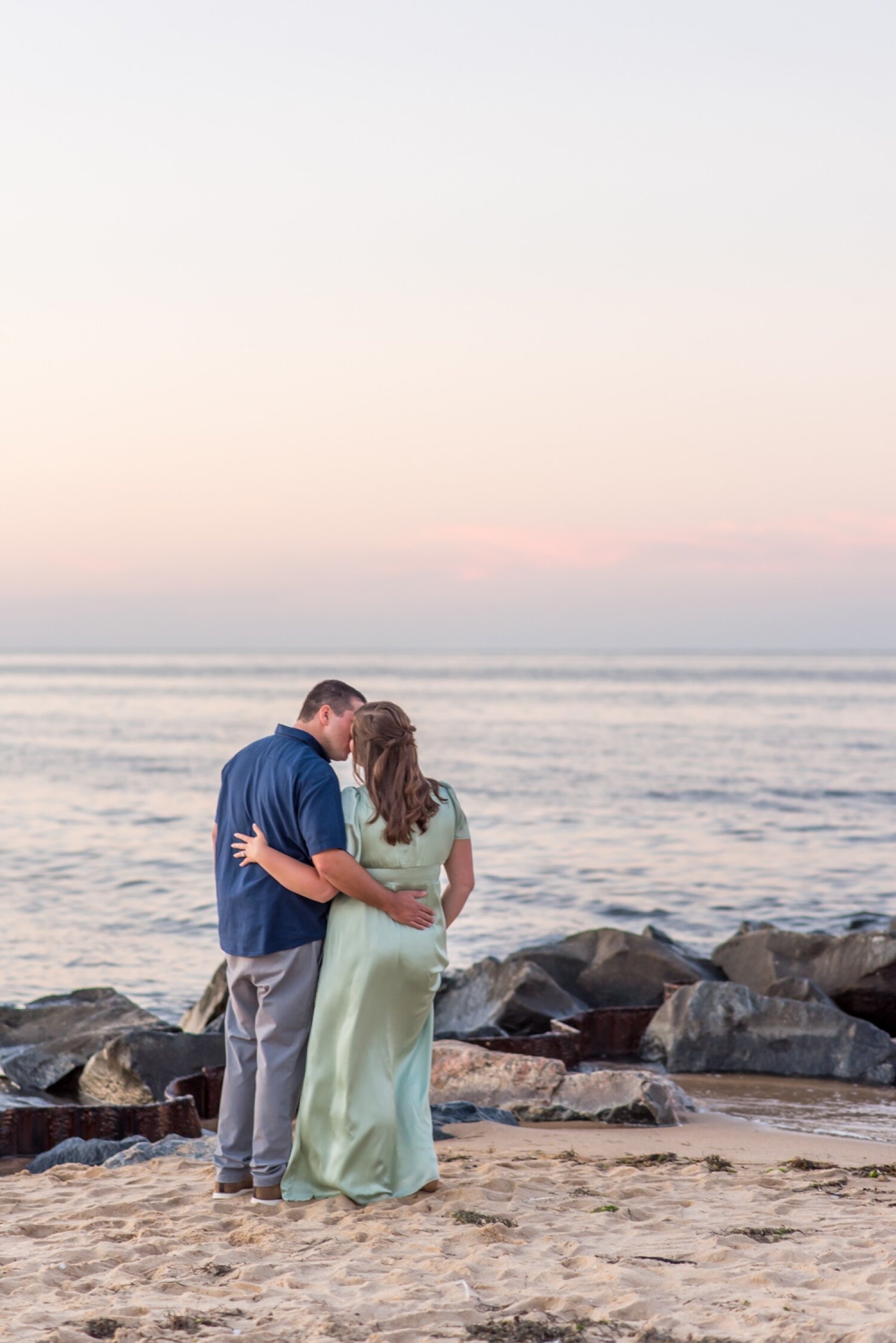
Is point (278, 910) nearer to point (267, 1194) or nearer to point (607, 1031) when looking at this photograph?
point (267, 1194)

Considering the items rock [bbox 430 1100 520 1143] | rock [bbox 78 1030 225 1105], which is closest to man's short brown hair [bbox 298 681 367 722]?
rock [bbox 430 1100 520 1143]

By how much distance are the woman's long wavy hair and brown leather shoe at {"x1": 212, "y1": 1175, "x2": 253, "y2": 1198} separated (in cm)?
165

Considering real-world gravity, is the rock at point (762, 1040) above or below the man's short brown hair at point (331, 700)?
below

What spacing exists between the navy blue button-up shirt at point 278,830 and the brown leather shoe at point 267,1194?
99cm

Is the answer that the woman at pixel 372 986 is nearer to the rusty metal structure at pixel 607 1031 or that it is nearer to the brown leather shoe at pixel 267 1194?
the brown leather shoe at pixel 267 1194

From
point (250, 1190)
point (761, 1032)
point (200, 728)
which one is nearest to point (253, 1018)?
point (250, 1190)

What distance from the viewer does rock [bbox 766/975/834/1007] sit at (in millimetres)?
10492

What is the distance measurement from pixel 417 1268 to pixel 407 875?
5.16ft

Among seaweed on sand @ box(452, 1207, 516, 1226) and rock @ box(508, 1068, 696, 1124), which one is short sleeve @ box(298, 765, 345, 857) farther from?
rock @ box(508, 1068, 696, 1124)

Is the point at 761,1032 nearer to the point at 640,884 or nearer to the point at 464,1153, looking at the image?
the point at 464,1153

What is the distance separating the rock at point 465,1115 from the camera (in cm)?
739

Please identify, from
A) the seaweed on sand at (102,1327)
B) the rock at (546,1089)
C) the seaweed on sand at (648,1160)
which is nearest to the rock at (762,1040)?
the rock at (546,1089)

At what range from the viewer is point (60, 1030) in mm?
10258

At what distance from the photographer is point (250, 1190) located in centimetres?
581
